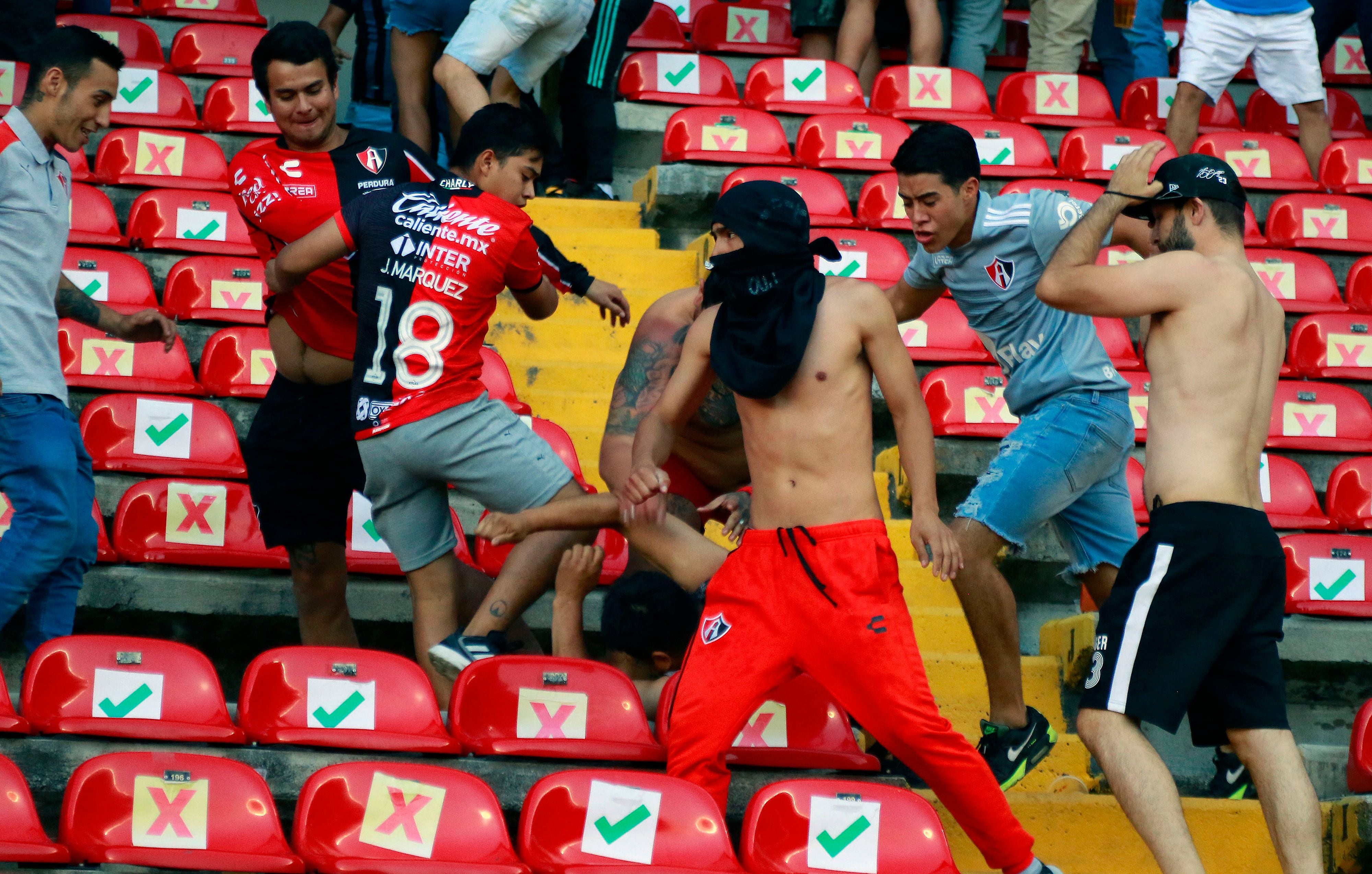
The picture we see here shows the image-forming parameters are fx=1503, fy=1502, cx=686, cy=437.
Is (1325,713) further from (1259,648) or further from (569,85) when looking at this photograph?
(569,85)

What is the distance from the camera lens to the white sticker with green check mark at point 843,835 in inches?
136

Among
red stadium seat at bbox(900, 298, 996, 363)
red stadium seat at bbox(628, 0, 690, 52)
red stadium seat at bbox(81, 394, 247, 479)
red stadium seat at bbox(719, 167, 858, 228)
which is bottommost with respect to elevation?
red stadium seat at bbox(81, 394, 247, 479)

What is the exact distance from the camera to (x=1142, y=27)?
8.82 metres

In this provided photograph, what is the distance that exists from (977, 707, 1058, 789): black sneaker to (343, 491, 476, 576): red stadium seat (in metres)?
1.71

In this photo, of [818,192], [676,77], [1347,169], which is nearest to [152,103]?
[676,77]

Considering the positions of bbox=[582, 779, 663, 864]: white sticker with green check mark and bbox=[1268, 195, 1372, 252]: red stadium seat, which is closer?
bbox=[582, 779, 663, 864]: white sticker with green check mark

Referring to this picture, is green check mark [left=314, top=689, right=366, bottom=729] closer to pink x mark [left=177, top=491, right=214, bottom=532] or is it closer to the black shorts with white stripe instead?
pink x mark [left=177, top=491, right=214, bottom=532]

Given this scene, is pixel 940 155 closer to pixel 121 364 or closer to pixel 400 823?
pixel 400 823

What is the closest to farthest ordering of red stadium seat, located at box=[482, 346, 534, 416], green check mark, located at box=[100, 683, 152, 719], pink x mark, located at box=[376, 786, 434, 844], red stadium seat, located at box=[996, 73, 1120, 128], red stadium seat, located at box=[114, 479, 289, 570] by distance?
1. pink x mark, located at box=[376, 786, 434, 844]
2. green check mark, located at box=[100, 683, 152, 719]
3. red stadium seat, located at box=[114, 479, 289, 570]
4. red stadium seat, located at box=[482, 346, 534, 416]
5. red stadium seat, located at box=[996, 73, 1120, 128]

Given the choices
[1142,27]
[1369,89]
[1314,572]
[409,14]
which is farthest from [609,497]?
[1369,89]

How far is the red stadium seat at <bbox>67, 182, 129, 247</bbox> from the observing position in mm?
6168

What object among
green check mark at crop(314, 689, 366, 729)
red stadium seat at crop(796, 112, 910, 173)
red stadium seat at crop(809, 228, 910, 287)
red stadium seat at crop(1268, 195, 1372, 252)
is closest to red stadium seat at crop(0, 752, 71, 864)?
green check mark at crop(314, 689, 366, 729)

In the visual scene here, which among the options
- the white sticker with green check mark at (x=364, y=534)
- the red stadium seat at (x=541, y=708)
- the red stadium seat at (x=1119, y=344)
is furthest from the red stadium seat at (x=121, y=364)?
the red stadium seat at (x=1119, y=344)

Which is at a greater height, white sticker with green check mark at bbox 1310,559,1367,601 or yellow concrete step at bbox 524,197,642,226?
yellow concrete step at bbox 524,197,642,226
